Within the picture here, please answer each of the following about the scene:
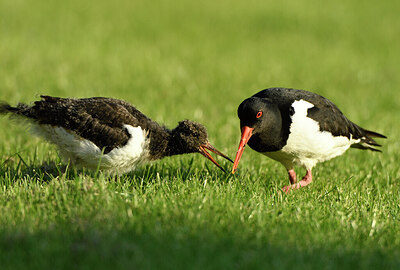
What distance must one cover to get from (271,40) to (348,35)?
3.80 m

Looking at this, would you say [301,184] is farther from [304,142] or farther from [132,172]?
[132,172]

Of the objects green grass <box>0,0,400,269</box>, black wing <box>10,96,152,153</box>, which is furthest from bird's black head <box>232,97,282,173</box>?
black wing <box>10,96,152,153</box>

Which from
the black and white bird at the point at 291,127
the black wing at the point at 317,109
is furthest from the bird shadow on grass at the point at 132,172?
the black wing at the point at 317,109

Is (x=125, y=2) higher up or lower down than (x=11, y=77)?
higher up

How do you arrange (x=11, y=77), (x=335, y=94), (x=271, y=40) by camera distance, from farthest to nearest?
(x=271, y=40)
(x=335, y=94)
(x=11, y=77)

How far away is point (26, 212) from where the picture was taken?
4.62 meters

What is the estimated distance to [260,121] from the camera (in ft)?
19.6

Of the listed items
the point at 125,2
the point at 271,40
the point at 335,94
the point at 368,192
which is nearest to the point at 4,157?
the point at 368,192

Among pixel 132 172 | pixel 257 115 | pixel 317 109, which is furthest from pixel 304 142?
pixel 132 172

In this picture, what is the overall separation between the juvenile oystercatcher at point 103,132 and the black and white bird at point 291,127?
63cm

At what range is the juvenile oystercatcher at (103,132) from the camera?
5750 millimetres

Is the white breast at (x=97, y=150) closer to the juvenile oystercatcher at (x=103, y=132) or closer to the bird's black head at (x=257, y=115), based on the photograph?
the juvenile oystercatcher at (x=103, y=132)

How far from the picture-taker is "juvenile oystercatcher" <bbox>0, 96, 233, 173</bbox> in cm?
A: 575

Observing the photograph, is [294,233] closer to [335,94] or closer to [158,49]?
[335,94]
